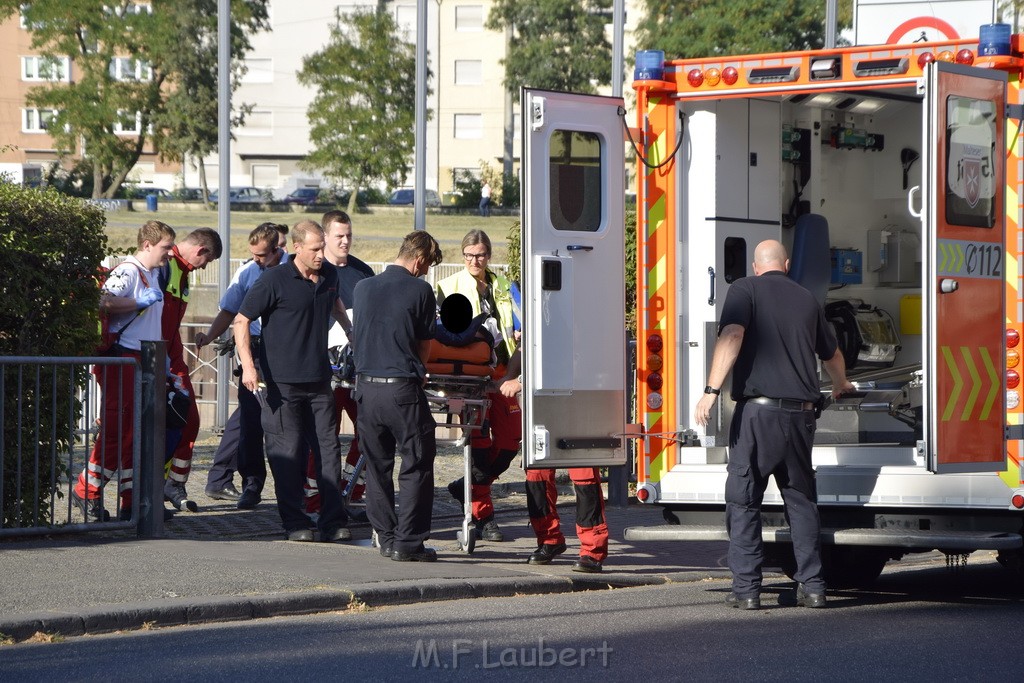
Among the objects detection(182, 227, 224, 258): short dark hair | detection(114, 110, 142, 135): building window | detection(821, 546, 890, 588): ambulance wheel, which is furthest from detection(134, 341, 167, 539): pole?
detection(114, 110, 142, 135): building window

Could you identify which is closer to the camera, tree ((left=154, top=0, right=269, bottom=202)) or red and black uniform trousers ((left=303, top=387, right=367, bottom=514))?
red and black uniform trousers ((left=303, top=387, right=367, bottom=514))

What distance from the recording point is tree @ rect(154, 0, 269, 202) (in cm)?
5844

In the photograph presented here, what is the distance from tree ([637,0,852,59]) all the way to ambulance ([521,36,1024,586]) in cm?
4013

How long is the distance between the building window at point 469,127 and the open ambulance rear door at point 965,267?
7400cm

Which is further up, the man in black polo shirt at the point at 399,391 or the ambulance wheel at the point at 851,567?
the man in black polo shirt at the point at 399,391

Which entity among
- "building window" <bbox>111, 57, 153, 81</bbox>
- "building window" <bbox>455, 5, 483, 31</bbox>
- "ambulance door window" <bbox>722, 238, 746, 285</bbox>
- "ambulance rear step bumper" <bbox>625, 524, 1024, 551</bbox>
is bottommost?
"ambulance rear step bumper" <bbox>625, 524, 1024, 551</bbox>

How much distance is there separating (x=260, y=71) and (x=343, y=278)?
7670 cm

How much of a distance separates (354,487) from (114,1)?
48106 millimetres

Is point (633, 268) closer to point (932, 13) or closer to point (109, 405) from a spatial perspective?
point (932, 13)

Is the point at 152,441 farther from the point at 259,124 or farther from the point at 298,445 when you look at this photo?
the point at 259,124

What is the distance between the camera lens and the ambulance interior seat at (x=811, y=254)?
1009cm

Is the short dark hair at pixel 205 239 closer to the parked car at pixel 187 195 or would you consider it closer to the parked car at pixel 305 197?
the parked car at pixel 305 197

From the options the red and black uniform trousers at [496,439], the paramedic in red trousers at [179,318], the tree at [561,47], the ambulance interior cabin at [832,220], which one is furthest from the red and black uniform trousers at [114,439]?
the tree at [561,47]

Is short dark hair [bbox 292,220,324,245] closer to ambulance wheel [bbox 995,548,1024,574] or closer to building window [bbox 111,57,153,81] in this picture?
ambulance wheel [bbox 995,548,1024,574]
